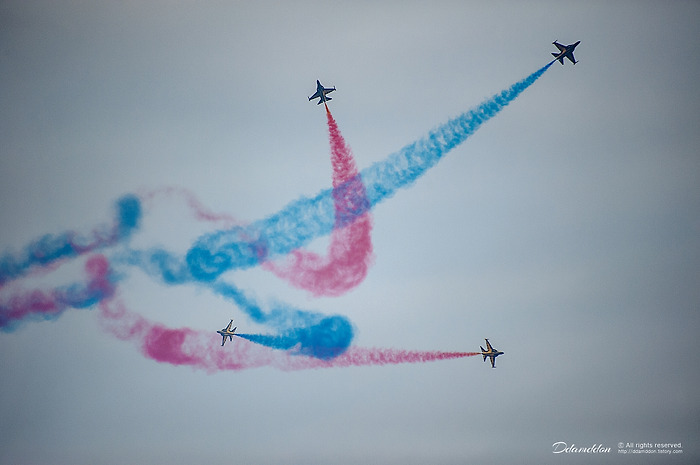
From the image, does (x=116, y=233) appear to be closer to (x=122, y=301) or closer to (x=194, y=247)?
(x=122, y=301)

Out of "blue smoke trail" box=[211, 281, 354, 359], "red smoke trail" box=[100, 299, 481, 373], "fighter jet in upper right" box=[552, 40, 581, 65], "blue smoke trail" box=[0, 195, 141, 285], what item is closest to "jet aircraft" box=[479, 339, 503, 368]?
"red smoke trail" box=[100, 299, 481, 373]

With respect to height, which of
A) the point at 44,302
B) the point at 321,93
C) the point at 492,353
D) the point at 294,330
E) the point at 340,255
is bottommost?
the point at 492,353

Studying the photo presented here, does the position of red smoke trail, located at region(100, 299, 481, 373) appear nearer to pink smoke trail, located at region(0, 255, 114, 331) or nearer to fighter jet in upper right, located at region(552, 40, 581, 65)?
pink smoke trail, located at region(0, 255, 114, 331)

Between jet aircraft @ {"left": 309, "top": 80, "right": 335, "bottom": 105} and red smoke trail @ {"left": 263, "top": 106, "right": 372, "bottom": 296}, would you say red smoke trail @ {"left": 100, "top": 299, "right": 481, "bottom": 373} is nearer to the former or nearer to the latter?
red smoke trail @ {"left": 263, "top": 106, "right": 372, "bottom": 296}

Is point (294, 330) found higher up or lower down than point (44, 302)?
lower down

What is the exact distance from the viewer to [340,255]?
22.9m

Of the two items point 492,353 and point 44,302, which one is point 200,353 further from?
point 492,353

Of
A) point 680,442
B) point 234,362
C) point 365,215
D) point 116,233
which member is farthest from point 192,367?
point 680,442

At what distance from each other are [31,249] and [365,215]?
27224 millimetres

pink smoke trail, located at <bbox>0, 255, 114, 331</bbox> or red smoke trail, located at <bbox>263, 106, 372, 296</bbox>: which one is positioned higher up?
red smoke trail, located at <bbox>263, 106, 372, 296</bbox>

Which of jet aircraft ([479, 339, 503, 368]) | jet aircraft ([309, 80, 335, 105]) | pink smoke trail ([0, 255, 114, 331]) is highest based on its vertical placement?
jet aircraft ([309, 80, 335, 105])

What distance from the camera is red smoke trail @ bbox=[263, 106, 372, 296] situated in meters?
22.7

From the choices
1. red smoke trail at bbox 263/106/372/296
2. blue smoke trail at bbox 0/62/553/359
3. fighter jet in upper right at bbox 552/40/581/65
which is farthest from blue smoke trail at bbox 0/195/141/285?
fighter jet in upper right at bbox 552/40/581/65

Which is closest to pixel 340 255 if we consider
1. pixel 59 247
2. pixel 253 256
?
pixel 253 256
